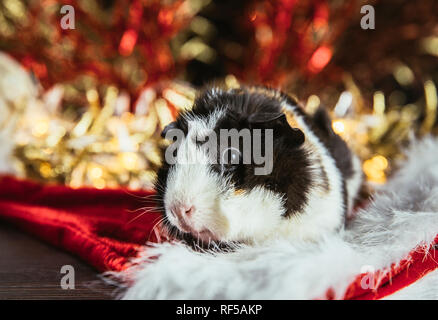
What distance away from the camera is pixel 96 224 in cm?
69

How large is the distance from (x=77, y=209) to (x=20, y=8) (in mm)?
698

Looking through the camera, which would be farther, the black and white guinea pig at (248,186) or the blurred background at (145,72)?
the blurred background at (145,72)

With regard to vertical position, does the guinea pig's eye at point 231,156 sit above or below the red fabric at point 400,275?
above

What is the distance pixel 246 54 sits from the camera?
57.6 inches

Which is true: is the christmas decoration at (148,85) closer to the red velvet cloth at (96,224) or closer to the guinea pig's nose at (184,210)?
the red velvet cloth at (96,224)

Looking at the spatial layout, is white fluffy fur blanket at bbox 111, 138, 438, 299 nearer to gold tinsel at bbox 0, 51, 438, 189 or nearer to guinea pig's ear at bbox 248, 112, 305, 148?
guinea pig's ear at bbox 248, 112, 305, 148

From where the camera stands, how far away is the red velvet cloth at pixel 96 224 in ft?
1.53

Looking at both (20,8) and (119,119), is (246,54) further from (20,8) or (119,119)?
(20,8)

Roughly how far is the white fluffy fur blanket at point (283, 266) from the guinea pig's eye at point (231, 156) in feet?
0.34

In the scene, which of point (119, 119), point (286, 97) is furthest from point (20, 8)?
point (286, 97)

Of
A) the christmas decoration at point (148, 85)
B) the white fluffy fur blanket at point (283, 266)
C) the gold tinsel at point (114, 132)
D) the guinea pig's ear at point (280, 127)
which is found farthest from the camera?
the gold tinsel at point (114, 132)

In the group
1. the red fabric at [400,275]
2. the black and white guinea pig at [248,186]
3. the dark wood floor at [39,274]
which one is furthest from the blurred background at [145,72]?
the red fabric at [400,275]

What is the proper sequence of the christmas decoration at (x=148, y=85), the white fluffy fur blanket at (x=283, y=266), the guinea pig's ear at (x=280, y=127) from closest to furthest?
1. the white fluffy fur blanket at (x=283, y=266)
2. the guinea pig's ear at (x=280, y=127)
3. the christmas decoration at (x=148, y=85)

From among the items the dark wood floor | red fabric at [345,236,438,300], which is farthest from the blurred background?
red fabric at [345,236,438,300]
